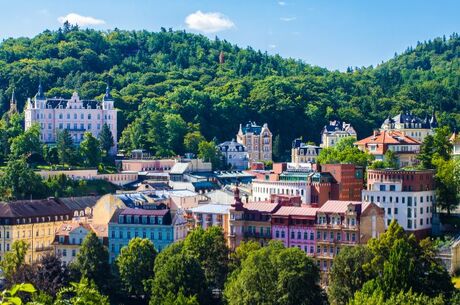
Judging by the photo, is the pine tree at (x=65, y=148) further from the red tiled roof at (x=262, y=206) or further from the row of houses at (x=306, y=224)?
the red tiled roof at (x=262, y=206)

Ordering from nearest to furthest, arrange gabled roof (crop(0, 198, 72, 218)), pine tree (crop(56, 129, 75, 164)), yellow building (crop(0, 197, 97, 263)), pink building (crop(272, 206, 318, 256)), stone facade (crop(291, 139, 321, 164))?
1. pink building (crop(272, 206, 318, 256))
2. yellow building (crop(0, 197, 97, 263))
3. gabled roof (crop(0, 198, 72, 218))
4. pine tree (crop(56, 129, 75, 164))
5. stone facade (crop(291, 139, 321, 164))

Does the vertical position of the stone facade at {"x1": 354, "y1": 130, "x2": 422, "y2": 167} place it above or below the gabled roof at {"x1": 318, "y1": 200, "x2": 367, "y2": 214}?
above

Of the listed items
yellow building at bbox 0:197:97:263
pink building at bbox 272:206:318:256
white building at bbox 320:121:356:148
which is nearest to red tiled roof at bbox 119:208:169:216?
yellow building at bbox 0:197:97:263

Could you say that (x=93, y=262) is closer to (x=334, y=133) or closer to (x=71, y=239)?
(x=71, y=239)

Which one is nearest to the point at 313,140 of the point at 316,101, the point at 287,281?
the point at 316,101

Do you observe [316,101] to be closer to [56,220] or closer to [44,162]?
[44,162]

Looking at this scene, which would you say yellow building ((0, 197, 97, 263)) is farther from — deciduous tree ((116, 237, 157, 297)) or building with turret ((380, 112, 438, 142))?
building with turret ((380, 112, 438, 142))
